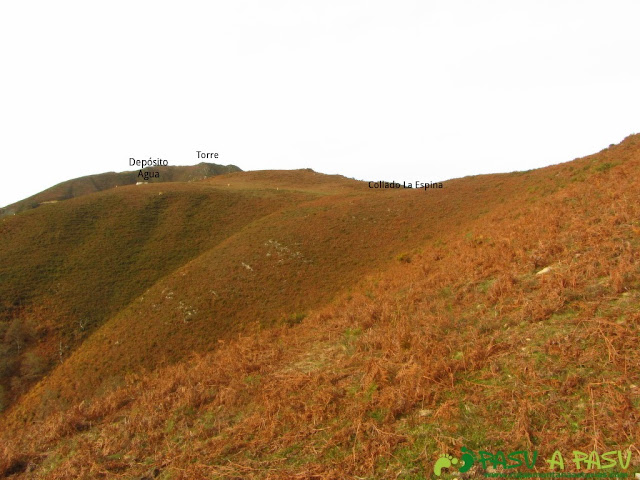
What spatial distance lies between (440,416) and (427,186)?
4359 centimetres

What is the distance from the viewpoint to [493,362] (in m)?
8.63

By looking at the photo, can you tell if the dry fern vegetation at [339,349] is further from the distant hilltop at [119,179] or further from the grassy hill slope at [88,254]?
the distant hilltop at [119,179]

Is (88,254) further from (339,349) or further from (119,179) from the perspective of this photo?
(119,179)

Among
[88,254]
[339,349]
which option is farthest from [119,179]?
[339,349]

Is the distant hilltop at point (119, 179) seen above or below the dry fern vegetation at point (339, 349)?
above

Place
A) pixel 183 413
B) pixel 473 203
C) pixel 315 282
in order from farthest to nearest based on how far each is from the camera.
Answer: pixel 473 203, pixel 315 282, pixel 183 413

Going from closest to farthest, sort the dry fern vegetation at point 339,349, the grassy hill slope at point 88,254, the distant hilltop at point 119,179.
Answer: the dry fern vegetation at point 339,349 → the grassy hill slope at point 88,254 → the distant hilltop at point 119,179

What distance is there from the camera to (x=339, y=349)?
12.8 meters

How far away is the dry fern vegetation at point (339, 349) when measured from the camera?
7172 mm

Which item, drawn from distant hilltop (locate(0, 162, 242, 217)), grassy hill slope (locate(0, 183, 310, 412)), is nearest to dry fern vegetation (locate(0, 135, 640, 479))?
grassy hill slope (locate(0, 183, 310, 412))

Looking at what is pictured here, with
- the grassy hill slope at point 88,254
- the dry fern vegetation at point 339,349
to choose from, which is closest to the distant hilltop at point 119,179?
the grassy hill slope at point 88,254

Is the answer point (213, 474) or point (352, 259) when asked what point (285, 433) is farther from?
point (352, 259)

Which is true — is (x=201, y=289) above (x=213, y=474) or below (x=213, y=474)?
above

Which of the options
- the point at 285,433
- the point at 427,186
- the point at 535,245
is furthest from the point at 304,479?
the point at 427,186
